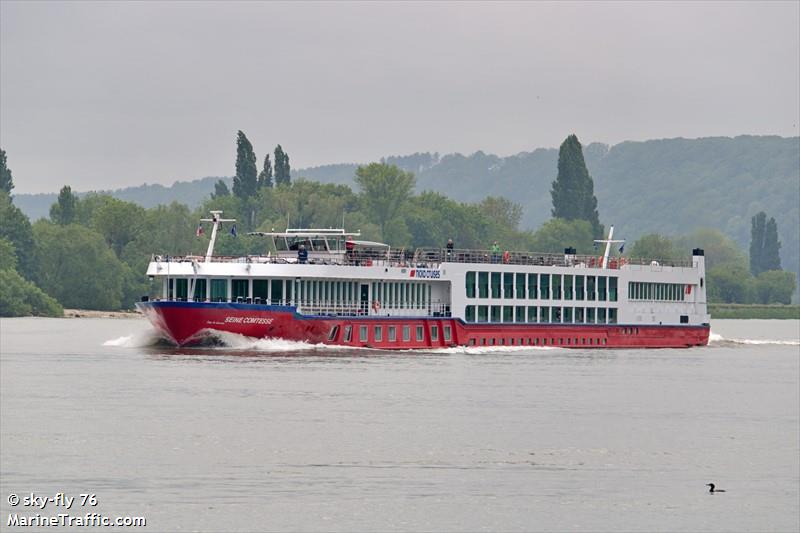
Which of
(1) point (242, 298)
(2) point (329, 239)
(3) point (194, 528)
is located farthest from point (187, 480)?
(2) point (329, 239)

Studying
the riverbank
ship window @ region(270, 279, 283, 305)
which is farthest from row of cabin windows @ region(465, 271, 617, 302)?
the riverbank

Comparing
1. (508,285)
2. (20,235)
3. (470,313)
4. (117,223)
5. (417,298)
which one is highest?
(117,223)

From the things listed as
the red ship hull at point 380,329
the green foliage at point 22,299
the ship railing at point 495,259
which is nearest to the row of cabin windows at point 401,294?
the red ship hull at point 380,329

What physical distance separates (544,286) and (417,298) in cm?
1045

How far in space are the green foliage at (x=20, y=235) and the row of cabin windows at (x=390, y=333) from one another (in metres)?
90.8

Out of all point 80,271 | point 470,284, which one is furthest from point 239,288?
point 80,271

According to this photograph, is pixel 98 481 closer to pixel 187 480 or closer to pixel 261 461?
pixel 187 480

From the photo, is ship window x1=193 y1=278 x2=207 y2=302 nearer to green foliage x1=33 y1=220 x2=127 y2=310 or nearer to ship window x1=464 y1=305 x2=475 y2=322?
ship window x1=464 y1=305 x2=475 y2=322

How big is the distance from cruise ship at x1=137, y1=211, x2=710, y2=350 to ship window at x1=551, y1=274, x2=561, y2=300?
0.21ft

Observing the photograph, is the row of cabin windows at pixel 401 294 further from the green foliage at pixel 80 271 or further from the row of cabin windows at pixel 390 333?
the green foliage at pixel 80 271

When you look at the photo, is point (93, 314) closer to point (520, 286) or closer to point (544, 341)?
point (520, 286)

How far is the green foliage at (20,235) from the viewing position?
168m

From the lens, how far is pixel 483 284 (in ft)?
296

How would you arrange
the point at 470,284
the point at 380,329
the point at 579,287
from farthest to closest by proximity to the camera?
→ 1. the point at 579,287
2. the point at 470,284
3. the point at 380,329
